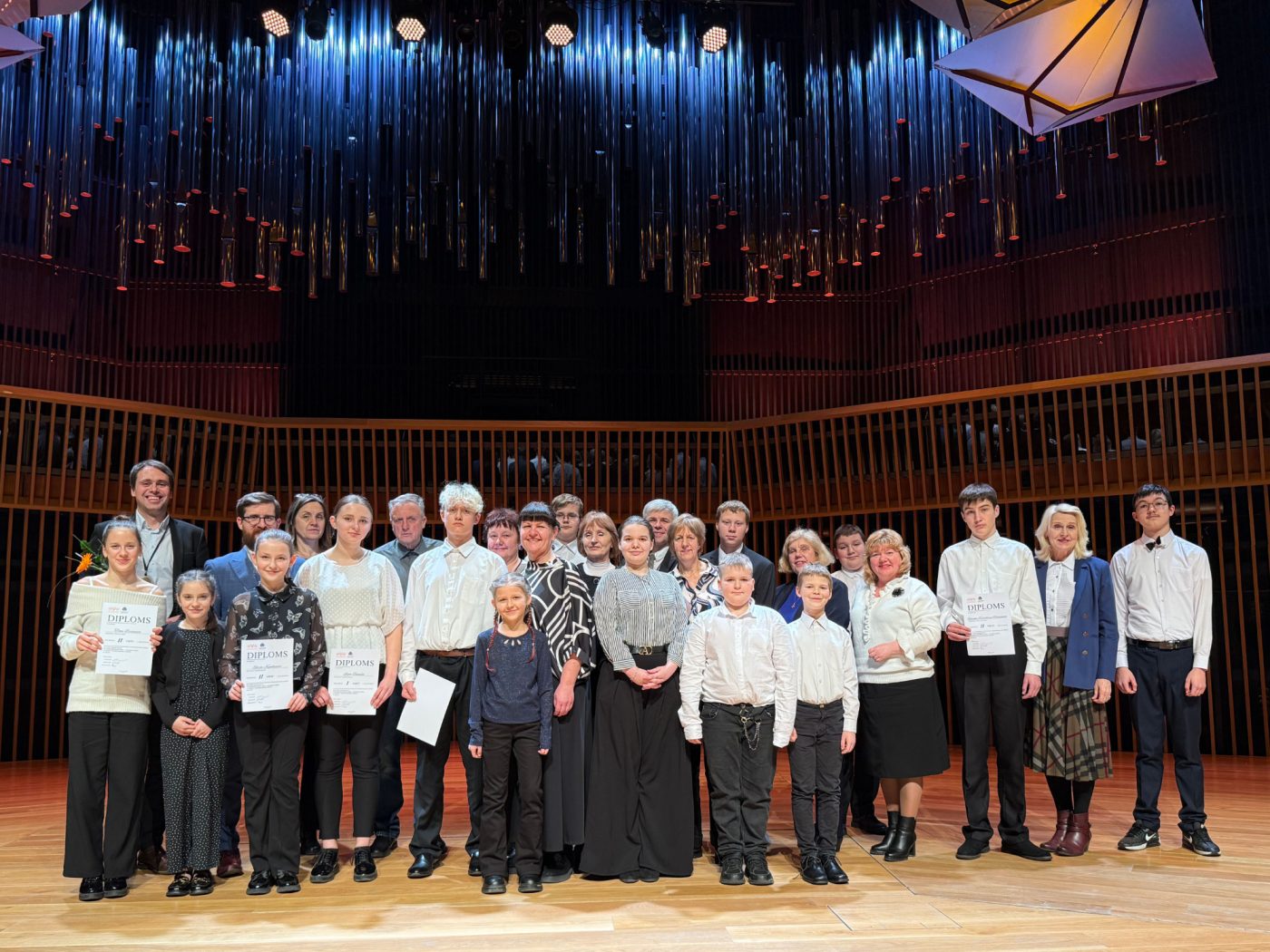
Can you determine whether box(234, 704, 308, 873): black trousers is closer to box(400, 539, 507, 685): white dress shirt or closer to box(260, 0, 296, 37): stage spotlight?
box(400, 539, 507, 685): white dress shirt

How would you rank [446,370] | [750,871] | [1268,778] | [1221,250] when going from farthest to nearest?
[446,370] < [1221,250] < [1268,778] < [750,871]

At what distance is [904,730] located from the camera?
418 centimetres

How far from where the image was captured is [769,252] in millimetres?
8406

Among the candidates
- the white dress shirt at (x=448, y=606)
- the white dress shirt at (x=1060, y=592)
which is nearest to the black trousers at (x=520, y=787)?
the white dress shirt at (x=448, y=606)

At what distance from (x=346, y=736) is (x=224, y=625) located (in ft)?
1.98

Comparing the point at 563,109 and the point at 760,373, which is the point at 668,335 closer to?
the point at 760,373

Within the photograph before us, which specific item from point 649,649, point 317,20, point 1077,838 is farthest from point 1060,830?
point 317,20

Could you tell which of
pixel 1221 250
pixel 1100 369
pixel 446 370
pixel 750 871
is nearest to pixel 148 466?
pixel 750 871

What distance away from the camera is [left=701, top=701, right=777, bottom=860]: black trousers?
12.8 feet

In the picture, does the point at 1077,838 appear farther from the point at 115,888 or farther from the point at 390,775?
the point at 115,888

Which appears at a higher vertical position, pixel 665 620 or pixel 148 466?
pixel 148 466

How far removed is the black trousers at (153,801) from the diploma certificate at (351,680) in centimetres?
72

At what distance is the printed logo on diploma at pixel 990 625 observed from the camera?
13.7 ft

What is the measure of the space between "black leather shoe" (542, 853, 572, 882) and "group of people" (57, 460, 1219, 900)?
1 centimetres
